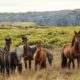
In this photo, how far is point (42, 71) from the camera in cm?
1831

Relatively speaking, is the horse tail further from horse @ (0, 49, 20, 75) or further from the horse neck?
horse @ (0, 49, 20, 75)

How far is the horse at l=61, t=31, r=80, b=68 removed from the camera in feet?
64.3

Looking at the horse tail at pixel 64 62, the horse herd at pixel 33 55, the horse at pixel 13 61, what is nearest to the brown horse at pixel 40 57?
the horse herd at pixel 33 55

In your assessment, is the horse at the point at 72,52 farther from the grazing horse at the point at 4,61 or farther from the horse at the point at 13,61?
the grazing horse at the point at 4,61

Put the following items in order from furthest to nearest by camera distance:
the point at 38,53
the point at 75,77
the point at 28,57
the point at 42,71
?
1. the point at 28,57
2. the point at 38,53
3. the point at 42,71
4. the point at 75,77

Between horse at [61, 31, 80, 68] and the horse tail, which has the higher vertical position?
horse at [61, 31, 80, 68]

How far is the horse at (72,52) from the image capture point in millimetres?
Answer: 19594

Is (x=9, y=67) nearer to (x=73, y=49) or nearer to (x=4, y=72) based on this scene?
(x=4, y=72)

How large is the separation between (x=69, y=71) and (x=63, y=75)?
138cm

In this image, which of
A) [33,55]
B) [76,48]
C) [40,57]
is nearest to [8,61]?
[33,55]

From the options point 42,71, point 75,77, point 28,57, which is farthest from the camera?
point 28,57

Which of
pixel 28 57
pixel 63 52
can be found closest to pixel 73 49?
pixel 63 52

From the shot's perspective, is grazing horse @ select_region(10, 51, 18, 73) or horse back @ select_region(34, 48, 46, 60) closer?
horse back @ select_region(34, 48, 46, 60)

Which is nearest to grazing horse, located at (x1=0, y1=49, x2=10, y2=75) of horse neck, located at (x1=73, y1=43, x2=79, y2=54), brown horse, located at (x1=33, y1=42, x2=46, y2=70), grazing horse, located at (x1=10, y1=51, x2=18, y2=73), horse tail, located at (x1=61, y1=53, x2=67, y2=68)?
grazing horse, located at (x1=10, y1=51, x2=18, y2=73)
